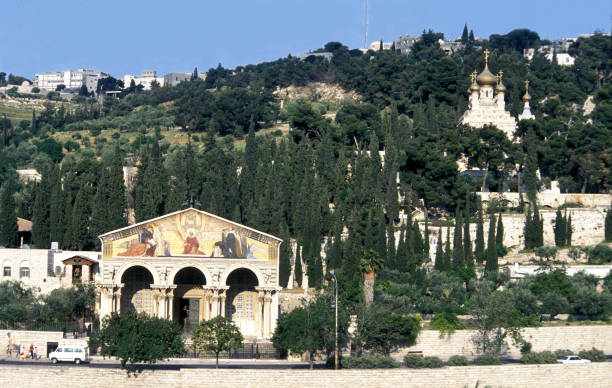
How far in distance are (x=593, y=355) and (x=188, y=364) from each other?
68.3 feet

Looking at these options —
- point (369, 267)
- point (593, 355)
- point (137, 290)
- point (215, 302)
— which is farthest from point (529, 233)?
point (137, 290)

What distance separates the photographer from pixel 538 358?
52375mm

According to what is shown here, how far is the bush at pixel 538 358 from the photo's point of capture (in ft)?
172

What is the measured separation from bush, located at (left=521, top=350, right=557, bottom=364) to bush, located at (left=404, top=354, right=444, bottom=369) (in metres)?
4.54

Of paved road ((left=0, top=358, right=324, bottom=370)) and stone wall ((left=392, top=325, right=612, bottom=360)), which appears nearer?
paved road ((left=0, top=358, right=324, bottom=370))

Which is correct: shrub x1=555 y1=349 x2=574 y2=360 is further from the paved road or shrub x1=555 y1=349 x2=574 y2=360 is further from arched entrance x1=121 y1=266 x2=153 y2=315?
arched entrance x1=121 y1=266 x2=153 y2=315

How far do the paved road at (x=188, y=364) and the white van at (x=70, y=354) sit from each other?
273mm

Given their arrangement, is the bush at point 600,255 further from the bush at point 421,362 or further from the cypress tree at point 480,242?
the bush at point 421,362

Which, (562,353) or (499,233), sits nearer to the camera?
(562,353)

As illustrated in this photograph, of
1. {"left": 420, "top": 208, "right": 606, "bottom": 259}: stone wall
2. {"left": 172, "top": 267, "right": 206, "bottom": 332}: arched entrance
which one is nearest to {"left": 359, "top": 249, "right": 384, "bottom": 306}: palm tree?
{"left": 172, "top": 267, "right": 206, "bottom": 332}: arched entrance

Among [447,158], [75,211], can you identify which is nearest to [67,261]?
[75,211]

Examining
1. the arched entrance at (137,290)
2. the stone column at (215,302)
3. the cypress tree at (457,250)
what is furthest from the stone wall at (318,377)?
the cypress tree at (457,250)

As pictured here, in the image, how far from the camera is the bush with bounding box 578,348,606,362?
53.7 meters

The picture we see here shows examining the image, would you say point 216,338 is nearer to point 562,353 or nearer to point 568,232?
point 562,353
